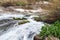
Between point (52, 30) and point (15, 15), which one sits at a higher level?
point (52, 30)

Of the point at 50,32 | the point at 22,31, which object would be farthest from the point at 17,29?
the point at 50,32

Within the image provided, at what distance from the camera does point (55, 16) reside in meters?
12.0

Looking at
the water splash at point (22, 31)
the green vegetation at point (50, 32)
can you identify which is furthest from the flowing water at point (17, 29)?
the green vegetation at point (50, 32)

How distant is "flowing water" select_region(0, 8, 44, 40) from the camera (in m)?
9.25

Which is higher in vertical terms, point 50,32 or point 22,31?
point 50,32

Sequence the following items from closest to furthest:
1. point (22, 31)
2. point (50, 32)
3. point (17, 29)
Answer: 1. point (50, 32)
2. point (22, 31)
3. point (17, 29)

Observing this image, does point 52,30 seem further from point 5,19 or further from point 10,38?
point 5,19

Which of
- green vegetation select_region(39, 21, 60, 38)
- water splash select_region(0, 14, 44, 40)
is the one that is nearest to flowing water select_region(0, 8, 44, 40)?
water splash select_region(0, 14, 44, 40)

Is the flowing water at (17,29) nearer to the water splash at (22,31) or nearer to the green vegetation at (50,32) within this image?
the water splash at (22,31)

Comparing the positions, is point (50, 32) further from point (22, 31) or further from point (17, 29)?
point (17, 29)

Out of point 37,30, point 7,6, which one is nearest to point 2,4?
point 7,6

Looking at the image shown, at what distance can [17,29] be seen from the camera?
1015 cm

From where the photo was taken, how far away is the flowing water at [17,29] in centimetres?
925

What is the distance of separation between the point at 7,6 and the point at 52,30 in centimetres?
667
